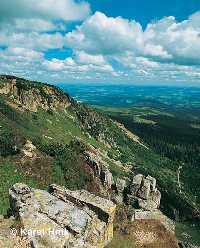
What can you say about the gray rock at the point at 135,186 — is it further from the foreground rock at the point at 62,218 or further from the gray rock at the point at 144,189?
the foreground rock at the point at 62,218

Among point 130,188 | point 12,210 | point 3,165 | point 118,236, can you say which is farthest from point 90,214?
point 3,165

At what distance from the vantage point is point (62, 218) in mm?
42594

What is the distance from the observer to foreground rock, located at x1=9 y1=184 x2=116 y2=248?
38.8m

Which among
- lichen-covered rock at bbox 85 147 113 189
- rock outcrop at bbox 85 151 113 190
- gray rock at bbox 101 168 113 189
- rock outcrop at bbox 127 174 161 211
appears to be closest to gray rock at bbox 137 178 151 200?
rock outcrop at bbox 127 174 161 211

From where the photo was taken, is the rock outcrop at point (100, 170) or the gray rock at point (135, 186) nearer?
the gray rock at point (135, 186)

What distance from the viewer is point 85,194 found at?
53.8 meters

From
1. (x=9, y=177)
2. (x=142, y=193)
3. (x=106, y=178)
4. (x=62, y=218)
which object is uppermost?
(x=62, y=218)

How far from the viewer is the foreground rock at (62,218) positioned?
3881cm

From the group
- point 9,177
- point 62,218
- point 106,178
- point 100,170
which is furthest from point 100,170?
point 62,218

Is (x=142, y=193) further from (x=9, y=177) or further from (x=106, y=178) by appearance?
(x=9, y=177)

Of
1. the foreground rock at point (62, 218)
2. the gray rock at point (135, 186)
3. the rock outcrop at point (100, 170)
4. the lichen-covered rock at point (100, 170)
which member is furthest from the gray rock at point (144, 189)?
the foreground rock at point (62, 218)

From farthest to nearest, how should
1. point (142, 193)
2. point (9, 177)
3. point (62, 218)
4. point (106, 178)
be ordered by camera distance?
point (106, 178), point (9, 177), point (142, 193), point (62, 218)

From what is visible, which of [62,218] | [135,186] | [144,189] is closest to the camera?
[62,218]

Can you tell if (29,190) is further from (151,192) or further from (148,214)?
(151,192)
